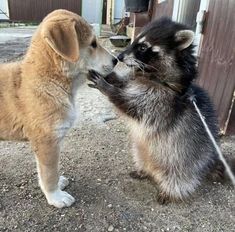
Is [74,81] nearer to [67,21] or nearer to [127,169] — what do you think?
[67,21]

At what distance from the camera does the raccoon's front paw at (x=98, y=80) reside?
2.51 meters

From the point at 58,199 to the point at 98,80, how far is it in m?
0.93

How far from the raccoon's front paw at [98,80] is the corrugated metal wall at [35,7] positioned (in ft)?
41.4

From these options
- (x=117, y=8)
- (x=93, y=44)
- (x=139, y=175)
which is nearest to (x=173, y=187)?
(x=139, y=175)

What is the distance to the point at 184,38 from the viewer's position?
247 cm

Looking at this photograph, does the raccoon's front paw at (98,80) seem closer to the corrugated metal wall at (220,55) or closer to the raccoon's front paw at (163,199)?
the raccoon's front paw at (163,199)

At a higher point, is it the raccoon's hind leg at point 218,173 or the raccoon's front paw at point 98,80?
the raccoon's front paw at point 98,80

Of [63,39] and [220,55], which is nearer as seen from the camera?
[63,39]

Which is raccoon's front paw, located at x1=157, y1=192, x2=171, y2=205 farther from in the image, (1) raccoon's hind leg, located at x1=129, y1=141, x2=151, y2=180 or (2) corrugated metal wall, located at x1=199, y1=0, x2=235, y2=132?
(2) corrugated metal wall, located at x1=199, y1=0, x2=235, y2=132

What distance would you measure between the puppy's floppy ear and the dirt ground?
63cm

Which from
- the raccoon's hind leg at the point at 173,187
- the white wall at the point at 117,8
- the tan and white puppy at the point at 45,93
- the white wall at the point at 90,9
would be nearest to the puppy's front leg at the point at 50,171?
the tan and white puppy at the point at 45,93

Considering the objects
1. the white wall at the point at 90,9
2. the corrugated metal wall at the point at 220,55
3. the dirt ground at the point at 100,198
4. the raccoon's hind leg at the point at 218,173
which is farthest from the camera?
the white wall at the point at 90,9

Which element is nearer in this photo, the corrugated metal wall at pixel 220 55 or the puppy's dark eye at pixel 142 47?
the puppy's dark eye at pixel 142 47

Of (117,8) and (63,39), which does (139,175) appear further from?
(117,8)
